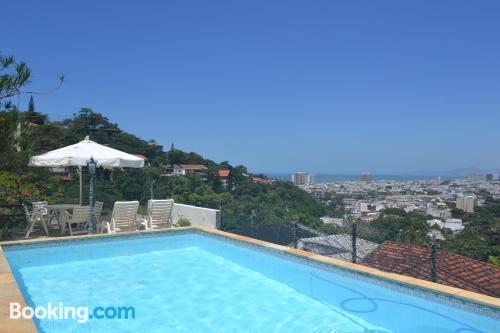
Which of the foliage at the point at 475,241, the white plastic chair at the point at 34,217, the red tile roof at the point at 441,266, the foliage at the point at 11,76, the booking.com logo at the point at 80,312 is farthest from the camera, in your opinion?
the foliage at the point at 475,241

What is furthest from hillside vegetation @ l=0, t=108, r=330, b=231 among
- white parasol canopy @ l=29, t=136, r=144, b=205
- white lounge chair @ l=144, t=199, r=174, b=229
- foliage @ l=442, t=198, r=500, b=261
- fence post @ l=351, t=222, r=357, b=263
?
foliage @ l=442, t=198, r=500, b=261

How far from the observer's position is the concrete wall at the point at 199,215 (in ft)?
31.5

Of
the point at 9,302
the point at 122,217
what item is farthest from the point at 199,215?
the point at 9,302

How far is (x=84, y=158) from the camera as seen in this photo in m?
8.20

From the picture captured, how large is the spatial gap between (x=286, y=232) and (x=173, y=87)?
27548mm

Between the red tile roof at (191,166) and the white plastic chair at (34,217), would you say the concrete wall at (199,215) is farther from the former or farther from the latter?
the red tile roof at (191,166)

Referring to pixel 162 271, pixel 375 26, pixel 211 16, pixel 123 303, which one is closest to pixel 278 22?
pixel 211 16

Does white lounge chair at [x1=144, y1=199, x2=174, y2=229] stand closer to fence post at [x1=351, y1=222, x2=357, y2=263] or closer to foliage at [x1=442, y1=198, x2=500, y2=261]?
A: fence post at [x1=351, y1=222, x2=357, y2=263]

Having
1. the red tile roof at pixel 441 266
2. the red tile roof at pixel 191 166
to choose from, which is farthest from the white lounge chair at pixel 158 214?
the red tile roof at pixel 191 166

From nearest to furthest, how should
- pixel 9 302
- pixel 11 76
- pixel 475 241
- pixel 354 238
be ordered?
pixel 9 302, pixel 354 238, pixel 11 76, pixel 475 241

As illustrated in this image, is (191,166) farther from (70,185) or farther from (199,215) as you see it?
(199,215)

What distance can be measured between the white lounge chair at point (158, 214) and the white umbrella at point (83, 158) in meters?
1.03

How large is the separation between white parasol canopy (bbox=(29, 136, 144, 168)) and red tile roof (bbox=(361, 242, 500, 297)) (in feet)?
17.7

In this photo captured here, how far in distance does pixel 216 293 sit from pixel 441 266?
534 cm
